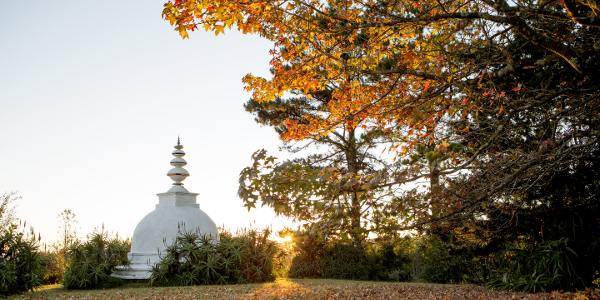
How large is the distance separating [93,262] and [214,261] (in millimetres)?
2747

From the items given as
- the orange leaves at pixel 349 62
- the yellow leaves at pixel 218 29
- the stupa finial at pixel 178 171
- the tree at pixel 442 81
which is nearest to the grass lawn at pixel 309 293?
the tree at pixel 442 81

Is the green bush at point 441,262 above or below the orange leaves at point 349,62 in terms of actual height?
below

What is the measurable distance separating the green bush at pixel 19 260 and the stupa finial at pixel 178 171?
3.84 meters

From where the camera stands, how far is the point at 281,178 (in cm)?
627

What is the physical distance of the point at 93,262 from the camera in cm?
1245

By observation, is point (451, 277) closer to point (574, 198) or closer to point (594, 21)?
point (574, 198)

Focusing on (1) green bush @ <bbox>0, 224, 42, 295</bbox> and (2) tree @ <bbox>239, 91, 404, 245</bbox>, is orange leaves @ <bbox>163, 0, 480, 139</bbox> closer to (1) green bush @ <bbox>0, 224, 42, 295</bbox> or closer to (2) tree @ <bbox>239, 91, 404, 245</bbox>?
(2) tree @ <bbox>239, 91, 404, 245</bbox>

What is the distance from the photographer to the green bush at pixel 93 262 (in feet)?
40.0

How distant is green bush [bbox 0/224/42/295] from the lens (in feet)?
36.5

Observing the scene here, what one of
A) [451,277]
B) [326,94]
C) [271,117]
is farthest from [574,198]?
[271,117]

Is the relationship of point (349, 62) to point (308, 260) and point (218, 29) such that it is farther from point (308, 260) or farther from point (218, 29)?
point (308, 260)

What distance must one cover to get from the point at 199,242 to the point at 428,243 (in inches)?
210

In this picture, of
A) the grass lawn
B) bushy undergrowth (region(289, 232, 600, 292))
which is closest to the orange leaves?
bushy undergrowth (region(289, 232, 600, 292))

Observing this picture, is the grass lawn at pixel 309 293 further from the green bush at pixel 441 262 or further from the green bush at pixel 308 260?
the green bush at pixel 308 260
